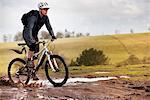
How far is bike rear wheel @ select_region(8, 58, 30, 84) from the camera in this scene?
18.4 m

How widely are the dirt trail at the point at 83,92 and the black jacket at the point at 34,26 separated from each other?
168cm

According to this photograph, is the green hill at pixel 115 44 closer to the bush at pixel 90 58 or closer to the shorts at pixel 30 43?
the bush at pixel 90 58

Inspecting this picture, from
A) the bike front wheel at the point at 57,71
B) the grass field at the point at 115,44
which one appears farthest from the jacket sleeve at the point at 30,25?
the grass field at the point at 115,44

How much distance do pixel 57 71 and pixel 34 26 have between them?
1.69 m

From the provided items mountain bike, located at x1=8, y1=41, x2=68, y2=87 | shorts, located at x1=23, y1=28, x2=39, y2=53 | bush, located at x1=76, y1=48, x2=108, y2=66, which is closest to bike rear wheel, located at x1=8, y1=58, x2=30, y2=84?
mountain bike, located at x1=8, y1=41, x2=68, y2=87

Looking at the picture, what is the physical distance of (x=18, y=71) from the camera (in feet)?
61.1

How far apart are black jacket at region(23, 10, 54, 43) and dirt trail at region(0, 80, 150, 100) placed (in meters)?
1.68

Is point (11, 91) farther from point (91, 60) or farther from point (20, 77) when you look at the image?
point (91, 60)

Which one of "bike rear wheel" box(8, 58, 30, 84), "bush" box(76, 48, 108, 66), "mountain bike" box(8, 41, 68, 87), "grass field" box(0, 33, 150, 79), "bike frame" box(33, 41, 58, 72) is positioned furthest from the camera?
"grass field" box(0, 33, 150, 79)

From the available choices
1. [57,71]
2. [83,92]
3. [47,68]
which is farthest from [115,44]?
[83,92]

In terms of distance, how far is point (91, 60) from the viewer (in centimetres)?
3534

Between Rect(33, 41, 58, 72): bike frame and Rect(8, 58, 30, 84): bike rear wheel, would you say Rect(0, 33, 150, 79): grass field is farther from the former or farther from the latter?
Rect(33, 41, 58, 72): bike frame

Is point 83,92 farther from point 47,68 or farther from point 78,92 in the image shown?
point 47,68

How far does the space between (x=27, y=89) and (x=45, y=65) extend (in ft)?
3.55
